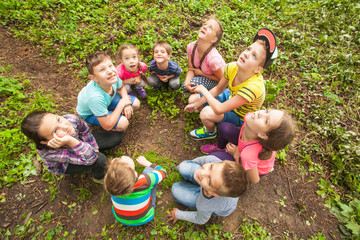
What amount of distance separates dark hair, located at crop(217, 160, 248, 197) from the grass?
1.92 metres

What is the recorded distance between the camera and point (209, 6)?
20.2ft

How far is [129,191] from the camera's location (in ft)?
8.00

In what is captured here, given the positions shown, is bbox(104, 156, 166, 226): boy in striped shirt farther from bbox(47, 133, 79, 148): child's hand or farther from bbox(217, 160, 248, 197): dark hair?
bbox(217, 160, 248, 197): dark hair

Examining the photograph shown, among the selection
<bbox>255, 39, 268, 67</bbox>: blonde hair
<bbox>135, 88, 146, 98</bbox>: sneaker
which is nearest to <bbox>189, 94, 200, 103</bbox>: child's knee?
<bbox>135, 88, 146, 98</bbox>: sneaker

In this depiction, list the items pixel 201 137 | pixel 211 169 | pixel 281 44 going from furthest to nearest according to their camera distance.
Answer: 1. pixel 281 44
2. pixel 201 137
3. pixel 211 169

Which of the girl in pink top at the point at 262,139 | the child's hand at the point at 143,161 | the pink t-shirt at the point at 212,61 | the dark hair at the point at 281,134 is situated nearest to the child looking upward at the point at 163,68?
the pink t-shirt at the point at 212,61

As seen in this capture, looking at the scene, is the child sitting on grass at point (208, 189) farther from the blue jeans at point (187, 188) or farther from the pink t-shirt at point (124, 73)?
the pink t-shirt at point (124, 73)

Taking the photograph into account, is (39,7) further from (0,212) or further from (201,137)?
(201,137)

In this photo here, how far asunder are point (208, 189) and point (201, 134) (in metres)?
1.49

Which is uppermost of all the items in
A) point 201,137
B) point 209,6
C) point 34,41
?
point 209,6

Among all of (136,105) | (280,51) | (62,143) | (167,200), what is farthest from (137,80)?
(280,51)

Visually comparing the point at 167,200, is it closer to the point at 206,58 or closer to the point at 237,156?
the point at 237,156

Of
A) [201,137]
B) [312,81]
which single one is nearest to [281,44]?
[312,81]

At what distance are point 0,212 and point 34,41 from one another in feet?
13.3
